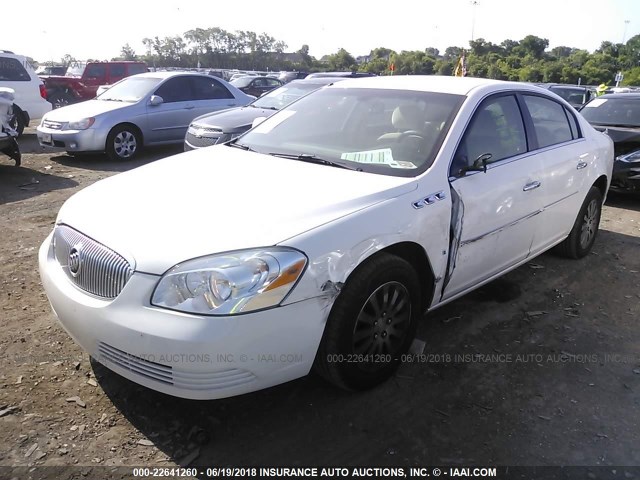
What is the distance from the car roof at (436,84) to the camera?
3.56 metres

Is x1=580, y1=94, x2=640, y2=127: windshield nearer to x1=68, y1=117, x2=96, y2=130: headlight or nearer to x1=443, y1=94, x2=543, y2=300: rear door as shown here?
x1=443, y1=94, x2=543, y2=300: rear door

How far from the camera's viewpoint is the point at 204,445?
8.12 feet

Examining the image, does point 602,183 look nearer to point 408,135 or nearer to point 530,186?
point 530,186

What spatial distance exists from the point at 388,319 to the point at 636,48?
75036 mm

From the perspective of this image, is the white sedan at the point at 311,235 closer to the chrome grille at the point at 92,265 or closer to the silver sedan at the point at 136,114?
the chrome grille at the point at 92,265

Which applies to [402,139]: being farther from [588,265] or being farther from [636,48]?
[636,48]

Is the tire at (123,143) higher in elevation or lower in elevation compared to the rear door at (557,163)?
lower

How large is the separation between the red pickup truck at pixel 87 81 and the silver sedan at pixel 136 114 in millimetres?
11215

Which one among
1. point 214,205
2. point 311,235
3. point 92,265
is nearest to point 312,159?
point 214,205

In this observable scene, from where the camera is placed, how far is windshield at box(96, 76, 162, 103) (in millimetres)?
9734

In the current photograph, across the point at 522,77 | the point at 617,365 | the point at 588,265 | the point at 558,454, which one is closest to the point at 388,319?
the point at 558,454

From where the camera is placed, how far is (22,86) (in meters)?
11.5

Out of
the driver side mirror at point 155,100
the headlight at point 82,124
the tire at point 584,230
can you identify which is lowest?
the tire at point 584,230

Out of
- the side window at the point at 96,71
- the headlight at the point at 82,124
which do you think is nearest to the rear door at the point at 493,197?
the headlight at the point at 82,124
